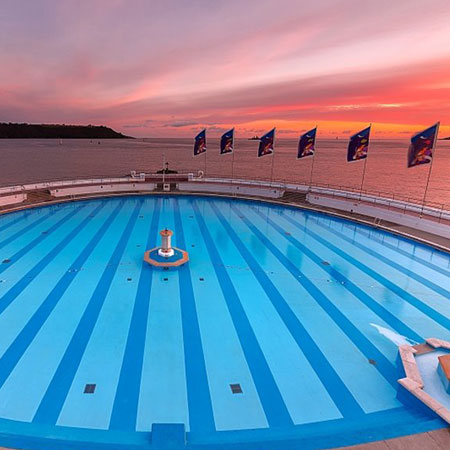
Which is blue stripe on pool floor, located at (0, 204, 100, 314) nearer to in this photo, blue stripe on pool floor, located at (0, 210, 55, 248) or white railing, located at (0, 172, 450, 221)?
blue stripe on pool floor, located at (0, 210, 55, 248)

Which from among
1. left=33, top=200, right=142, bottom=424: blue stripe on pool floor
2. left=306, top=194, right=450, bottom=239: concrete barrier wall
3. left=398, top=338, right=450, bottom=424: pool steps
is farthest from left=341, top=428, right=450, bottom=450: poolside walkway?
left=306, top=194, right=450, bottom=239: concrete barrier wall

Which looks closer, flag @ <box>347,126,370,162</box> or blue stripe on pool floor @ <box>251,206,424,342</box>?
blue stripe on pool floor @ <box>251,206,424,342</box>

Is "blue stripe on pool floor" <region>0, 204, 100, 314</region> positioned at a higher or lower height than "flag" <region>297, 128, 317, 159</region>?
lower

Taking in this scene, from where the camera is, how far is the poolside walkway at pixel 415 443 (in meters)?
4.38

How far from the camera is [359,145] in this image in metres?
18.4

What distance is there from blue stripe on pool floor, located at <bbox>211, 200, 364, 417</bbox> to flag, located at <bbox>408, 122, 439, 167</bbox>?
9.76 m

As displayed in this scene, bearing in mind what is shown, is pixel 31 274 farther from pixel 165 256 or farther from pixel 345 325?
pixel 345 325

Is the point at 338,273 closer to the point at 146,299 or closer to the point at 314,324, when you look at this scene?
the point at 314,324

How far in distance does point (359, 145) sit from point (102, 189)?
19283mm

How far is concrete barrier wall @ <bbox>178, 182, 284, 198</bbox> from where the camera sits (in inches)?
987

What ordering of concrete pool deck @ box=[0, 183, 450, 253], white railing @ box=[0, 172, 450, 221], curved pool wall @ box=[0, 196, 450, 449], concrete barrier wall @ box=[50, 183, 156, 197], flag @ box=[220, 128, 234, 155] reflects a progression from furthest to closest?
concrete barrier wall @ box=[50, 183, 156, 197] < flag @ box=[220, 128, 234, 155] < white railing @ box=[0, 172, 450, 221] < concrete pool deck @ box=[0, 183, 450, 253] < curved pool wall @ box=[0, 196, 450, 449]

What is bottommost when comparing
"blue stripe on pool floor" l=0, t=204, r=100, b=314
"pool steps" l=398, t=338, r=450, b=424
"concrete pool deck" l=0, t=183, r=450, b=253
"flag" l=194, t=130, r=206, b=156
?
"blue stripe on pool floor" l=0, t=204, r=100, b=314

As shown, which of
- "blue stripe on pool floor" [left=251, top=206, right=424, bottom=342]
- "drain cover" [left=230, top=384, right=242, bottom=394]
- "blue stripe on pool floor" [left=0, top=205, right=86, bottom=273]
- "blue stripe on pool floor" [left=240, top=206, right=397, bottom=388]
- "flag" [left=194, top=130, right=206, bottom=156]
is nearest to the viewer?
"drain cover" [left=230, top=384, right=242, bottom=394]

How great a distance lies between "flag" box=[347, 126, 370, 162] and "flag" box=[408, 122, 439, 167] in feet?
10.1
